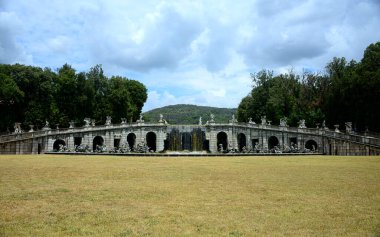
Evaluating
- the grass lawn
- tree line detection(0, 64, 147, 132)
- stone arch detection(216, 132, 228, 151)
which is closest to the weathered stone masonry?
stone arch detection(216, 132, 228, 151)

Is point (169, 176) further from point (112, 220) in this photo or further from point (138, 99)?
point (138, 99)

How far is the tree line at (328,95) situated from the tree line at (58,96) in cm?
2752

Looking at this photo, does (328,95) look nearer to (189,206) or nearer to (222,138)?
(222,138)

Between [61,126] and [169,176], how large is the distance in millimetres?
53086

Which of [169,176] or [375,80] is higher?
[375,80]

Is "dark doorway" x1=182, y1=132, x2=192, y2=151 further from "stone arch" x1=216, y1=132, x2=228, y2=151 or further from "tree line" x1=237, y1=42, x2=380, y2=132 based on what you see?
"tree line" x1=237, y1=42, x2=380, y2=132

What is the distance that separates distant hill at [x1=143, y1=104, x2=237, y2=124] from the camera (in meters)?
135

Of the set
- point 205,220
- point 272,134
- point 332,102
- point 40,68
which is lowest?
point 205,220

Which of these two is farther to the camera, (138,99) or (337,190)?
(138,99)

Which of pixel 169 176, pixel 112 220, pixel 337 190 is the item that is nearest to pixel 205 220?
pixel 112 220

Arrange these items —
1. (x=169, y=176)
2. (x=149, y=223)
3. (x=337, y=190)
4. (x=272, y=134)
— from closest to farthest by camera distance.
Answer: (x=149, y=223) → (x=337, y=190) → (x=169, y=176) → (x=272, y=134)

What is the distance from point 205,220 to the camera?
1057 cm

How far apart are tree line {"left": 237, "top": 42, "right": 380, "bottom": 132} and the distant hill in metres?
40.8

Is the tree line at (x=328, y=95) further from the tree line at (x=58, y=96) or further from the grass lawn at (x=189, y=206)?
the grass lawn at (x=189, y=206)
